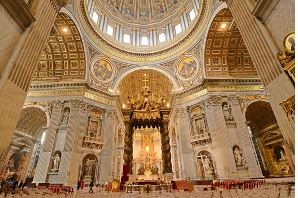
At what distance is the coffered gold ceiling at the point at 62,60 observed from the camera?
677 inches

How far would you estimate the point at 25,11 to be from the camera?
562 cm

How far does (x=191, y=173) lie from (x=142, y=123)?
588 cm

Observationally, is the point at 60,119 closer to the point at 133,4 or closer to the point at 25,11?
the point at 25,11

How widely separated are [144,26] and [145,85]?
7.73 metres

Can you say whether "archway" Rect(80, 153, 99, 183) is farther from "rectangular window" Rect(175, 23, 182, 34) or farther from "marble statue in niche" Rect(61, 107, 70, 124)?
"rectangular window" Rect(175, 23, 182, 34)

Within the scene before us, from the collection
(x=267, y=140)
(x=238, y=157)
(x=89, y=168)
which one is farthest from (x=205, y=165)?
(x=89, y=168)

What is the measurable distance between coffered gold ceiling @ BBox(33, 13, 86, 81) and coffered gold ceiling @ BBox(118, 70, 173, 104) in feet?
17.6

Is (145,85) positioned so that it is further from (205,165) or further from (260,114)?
(260,114)

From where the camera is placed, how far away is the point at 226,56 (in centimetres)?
1800

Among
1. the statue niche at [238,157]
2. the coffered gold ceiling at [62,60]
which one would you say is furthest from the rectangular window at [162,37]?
the statue niche at [238,157]

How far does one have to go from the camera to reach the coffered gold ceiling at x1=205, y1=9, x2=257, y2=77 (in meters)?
17.0

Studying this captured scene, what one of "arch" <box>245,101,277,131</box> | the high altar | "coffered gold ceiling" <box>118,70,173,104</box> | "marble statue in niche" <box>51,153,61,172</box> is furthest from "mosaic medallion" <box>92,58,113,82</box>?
the high altar

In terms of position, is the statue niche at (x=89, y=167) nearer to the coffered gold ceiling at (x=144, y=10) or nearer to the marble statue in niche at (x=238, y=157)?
the marble statue in niche at (x=238, y=157)

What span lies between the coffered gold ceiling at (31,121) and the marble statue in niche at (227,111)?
15987 mm
